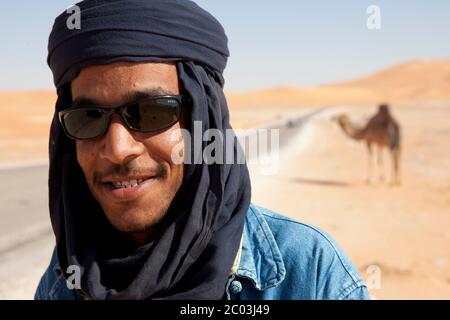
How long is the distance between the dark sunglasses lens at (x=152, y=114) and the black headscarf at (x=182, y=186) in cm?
6

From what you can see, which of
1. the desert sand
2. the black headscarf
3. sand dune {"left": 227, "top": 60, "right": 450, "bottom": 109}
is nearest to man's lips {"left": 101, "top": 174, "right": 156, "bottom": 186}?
the black headscarf

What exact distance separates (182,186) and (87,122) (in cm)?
37

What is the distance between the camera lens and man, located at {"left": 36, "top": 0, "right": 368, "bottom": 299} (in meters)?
1.79


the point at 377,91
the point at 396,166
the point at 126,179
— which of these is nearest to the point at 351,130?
the point at 396,166

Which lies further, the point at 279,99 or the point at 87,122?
the point at 279,99

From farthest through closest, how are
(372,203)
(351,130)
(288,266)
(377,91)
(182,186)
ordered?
1. (377,91)
2. (351,130)
3. (372,203)
4. (182,186)
5. (288,266)

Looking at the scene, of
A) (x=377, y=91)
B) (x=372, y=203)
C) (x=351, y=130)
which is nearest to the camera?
(x=372, y=203)

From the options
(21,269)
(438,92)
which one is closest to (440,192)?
(21,269)

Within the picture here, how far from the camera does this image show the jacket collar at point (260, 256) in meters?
1.80

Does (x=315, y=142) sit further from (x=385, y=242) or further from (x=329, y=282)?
(x=329, y=282)

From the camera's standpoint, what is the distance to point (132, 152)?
71.9 inches

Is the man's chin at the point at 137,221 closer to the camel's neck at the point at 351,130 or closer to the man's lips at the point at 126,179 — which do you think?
the man's lips at the point at 126,179

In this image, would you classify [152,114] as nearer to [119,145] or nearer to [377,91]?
[119,145]

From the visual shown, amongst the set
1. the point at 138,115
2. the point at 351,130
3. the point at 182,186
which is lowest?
the point at 182,186
